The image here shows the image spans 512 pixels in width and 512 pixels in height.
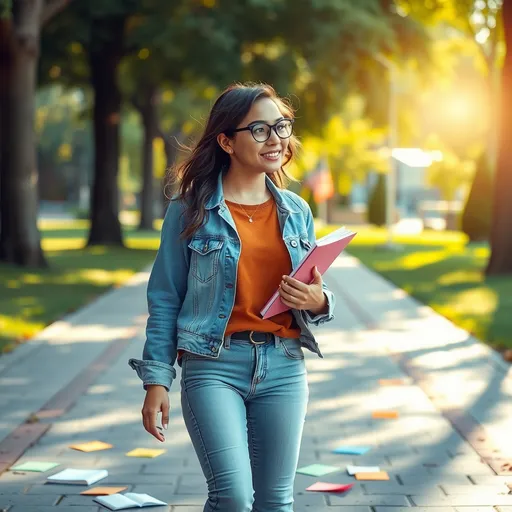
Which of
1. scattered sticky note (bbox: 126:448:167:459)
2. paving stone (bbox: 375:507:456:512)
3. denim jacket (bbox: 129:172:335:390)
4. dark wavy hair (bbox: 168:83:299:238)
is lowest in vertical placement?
scattered sticky note (bbox: 126:448:167:459)

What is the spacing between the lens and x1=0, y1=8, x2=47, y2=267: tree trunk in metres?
20.2

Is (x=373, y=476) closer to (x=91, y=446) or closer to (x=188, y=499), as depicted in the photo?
(x=188, y=499)

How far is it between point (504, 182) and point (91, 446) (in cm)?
1446

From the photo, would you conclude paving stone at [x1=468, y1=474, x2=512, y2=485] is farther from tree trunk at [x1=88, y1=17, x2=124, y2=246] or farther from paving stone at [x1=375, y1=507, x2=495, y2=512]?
tree trunk at [x1=88, y1=17, x2=124, y2=246]

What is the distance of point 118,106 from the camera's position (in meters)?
30.6

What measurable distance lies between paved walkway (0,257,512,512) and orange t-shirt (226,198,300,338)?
1.80m

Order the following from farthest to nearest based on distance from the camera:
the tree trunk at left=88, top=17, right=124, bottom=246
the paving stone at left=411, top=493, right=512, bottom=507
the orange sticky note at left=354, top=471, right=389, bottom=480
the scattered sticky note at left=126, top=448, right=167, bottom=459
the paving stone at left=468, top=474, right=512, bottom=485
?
the tree trunk at left=88, top=17, right=124, bottom=246, the scattered sticky note at left=126, top=448, right=167, bottom=459, the orange sticky note at left=354, top=471, right=389, bottom=480, the paving stone at left=468, top=474, right=512, bottom=485, the paving stone at left=411, top=493, right=512, bottom=507

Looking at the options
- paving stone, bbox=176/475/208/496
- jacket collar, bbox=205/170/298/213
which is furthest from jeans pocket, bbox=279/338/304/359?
paving stone, bbox=176/475/208/496

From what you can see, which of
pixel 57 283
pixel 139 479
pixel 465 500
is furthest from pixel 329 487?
pixel 57 283

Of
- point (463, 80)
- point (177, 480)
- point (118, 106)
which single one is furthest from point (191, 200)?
point (463, 80)

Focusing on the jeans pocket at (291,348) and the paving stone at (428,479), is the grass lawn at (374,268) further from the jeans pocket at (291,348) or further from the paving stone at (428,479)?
the jeans pocket at (291,348)

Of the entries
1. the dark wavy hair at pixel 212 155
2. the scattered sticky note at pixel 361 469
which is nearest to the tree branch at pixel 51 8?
the scattered sticky note at pixel 361 469

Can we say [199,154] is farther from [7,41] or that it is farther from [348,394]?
[7,41]

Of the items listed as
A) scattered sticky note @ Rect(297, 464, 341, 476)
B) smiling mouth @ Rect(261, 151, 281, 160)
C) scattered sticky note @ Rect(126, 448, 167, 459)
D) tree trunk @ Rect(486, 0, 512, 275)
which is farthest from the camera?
tree trunk @ Rect(486, 0, 512, 275)
